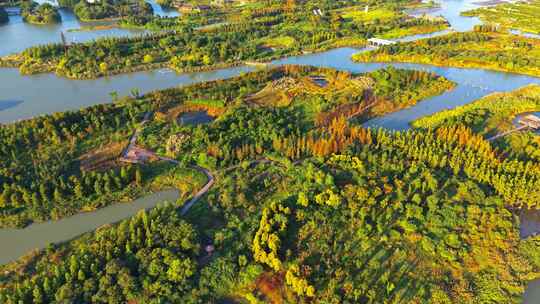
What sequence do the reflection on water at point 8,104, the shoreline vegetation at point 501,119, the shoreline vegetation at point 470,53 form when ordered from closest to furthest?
the shoreline vegetation at point 501,119 < the reflection on water at point 8,104 < the shoreline vegetation at point 470,53

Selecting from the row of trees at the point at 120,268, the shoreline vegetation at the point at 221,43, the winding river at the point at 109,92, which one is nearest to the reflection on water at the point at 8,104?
the winding river at the point at 109,92

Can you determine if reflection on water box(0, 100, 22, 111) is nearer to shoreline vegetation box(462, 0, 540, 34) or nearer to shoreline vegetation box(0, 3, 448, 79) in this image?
shoreline vegetation box(0, 3, 448, 79)

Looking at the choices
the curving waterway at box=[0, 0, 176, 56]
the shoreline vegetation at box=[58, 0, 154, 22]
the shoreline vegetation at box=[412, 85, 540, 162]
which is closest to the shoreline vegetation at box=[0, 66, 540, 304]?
the shoreline vegetation at box=[412, 85, 540, 162]

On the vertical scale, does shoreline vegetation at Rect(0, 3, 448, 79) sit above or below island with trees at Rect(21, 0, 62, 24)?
below

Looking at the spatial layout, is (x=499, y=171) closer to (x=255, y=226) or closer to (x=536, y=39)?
(x=255, y=226)

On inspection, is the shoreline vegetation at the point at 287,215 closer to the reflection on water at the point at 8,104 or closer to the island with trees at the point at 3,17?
the reflection on water at the point at 8,104

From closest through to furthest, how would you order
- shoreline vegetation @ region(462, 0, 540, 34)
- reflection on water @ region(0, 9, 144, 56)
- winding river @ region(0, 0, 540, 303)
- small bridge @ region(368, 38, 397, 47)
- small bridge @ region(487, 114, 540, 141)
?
winding river @ region(0, 0, 540, 303)
small bridge @ region(487, 114, 540, 141)
reflection on water @ region(0, 9, 144, 56)
small bridge @ region(368, 38, 397, 47)
shoreline vegetation @ region(462, 0, 540, 34)

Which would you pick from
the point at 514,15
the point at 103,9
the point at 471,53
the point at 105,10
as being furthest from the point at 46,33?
the point at 514,15
